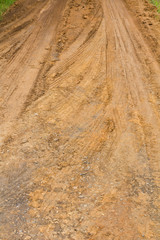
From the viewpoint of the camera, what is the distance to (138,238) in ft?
11.6

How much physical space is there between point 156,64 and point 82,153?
4.06 m

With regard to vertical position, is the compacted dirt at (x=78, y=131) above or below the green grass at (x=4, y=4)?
below

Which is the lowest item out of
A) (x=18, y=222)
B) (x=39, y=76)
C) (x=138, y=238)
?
(x=138, y=238)

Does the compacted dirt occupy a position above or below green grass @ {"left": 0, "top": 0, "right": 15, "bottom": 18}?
below

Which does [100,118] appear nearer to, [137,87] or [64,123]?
[64,123]

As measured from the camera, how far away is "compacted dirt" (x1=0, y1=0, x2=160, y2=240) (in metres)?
3.77

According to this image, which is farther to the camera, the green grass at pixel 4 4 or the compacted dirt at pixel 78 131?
the green grass at pixel 4 4

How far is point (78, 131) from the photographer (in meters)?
5.33

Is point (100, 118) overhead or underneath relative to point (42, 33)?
underneath

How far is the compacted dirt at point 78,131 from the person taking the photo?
3.77 m

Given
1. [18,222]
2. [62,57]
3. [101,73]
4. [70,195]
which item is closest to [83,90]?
[101,73]

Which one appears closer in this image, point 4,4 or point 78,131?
point 78,131

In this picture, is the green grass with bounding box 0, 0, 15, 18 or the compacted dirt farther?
the green grass with bounding box 0, 0, 15, 18

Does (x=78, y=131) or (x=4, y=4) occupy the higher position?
(x=4, y=4)
